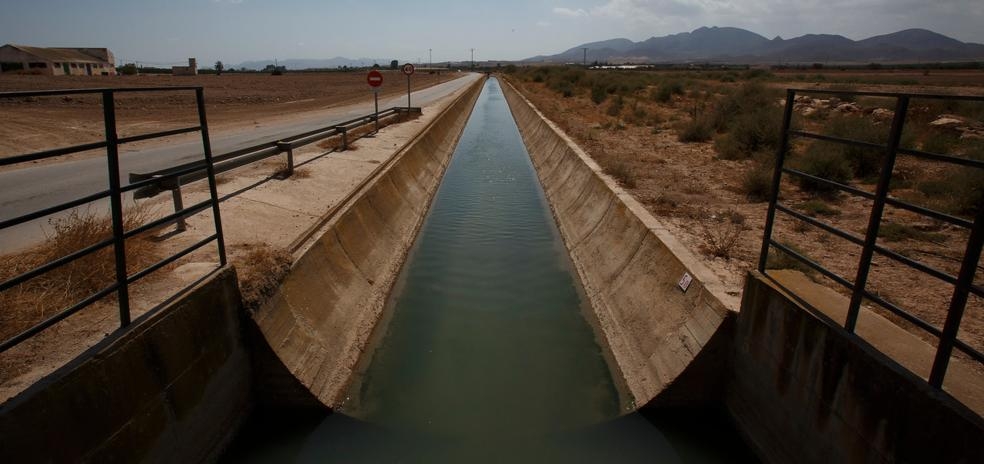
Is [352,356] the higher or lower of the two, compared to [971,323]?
lower

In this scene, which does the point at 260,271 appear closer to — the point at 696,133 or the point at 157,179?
the point at 157,179

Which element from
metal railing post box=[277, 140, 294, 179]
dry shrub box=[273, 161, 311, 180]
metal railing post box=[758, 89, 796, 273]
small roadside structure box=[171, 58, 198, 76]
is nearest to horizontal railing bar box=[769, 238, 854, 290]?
metal railing post box=[758, 89, 796, 273]

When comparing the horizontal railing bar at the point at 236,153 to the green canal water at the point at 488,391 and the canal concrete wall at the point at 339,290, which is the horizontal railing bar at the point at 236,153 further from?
the green canal water at the point at 488,391

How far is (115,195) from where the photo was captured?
3.70m

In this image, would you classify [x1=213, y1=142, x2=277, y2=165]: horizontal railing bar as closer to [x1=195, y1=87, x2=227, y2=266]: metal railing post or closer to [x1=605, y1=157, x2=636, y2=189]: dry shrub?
[x1=195, y1=87, x2=227, y2=266]: metal railing post

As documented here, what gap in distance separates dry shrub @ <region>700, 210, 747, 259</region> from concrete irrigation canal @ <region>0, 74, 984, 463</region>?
2.08ft

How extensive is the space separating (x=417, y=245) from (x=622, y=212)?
13.8 ft

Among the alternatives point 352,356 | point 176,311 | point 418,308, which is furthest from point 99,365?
point 418,308

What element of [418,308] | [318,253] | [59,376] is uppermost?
[59,376]

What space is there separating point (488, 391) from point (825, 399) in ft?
10.8

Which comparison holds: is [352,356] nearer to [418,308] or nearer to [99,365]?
[418,308]

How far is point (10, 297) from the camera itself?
13.2 feet

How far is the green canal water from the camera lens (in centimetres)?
537

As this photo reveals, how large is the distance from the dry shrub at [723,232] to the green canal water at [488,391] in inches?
78.7
